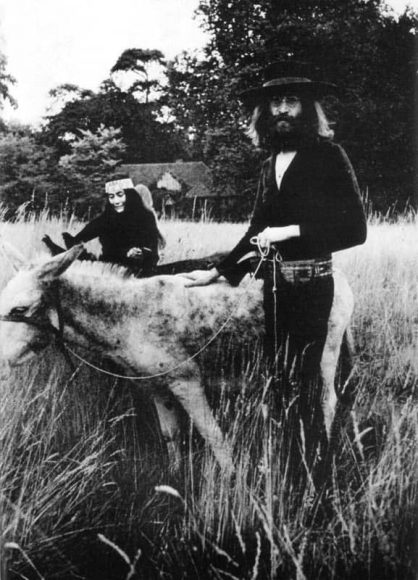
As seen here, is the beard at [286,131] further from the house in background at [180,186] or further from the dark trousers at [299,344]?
the house in background at [180,186]

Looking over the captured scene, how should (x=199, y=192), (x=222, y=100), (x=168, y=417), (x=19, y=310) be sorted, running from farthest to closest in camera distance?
(x=199, y=192) < (x=222, y=100) < (x=168, y=417) < (x=19, y=310)

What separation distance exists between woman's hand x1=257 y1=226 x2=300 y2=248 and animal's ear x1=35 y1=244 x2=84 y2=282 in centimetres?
111

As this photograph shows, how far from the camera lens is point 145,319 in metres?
2.95

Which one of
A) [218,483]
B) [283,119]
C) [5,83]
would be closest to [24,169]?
[5,83]

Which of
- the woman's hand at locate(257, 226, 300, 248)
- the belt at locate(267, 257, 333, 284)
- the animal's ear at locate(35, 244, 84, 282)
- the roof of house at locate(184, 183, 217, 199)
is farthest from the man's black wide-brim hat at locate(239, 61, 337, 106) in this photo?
the roof of house at locate(184, 183, 217, 199)

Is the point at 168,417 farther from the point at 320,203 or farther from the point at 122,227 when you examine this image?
the point at 320,203

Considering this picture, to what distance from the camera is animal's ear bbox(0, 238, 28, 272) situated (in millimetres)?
2977

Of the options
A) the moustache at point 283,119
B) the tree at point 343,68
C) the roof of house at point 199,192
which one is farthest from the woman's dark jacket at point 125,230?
A: the moustache at point 283,119

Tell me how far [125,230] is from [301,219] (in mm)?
1482

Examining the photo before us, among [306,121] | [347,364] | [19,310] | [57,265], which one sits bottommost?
[347,364]

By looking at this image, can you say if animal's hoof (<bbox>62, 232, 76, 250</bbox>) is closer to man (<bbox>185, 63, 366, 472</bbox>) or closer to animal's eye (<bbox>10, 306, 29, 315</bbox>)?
animal's eye (<bbox>10, 306, 29, 315</bbox>)

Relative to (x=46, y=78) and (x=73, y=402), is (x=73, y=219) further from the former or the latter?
(x=73, y=402)

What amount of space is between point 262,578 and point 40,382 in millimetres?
1956

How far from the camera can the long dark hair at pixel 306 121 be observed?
2.61 meters
